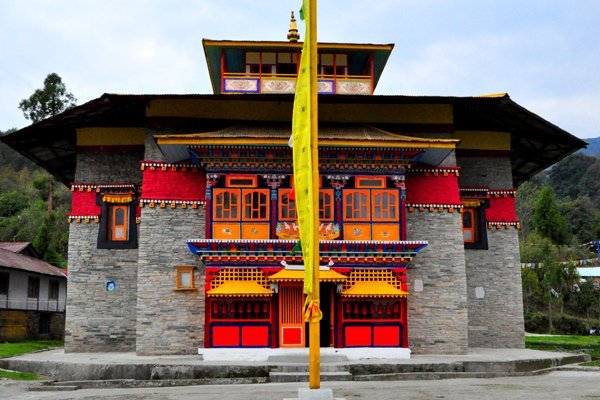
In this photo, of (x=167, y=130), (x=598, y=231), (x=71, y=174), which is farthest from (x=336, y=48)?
(x=598, y=231)

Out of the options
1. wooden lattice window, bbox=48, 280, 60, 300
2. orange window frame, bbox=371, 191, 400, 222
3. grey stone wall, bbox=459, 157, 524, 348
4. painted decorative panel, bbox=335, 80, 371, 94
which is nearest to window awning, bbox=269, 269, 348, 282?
orange window frame, bbox=371, 191, 400, 222

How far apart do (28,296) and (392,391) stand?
26.0m

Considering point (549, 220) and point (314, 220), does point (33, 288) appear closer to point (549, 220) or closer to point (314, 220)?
point (314, 220)

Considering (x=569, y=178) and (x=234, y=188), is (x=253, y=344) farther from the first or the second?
(x=569, y=178)

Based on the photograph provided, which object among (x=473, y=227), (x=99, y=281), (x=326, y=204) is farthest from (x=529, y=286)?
(x=99, y=281)

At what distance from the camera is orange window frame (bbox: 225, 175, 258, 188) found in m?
19.4


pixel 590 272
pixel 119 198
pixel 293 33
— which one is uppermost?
pixel 293 33

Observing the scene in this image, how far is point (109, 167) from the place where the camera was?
22.4m

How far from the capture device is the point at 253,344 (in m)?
18.4

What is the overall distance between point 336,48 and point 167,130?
22.9 feet

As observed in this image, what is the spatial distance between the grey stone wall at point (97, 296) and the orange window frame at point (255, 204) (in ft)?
16.2

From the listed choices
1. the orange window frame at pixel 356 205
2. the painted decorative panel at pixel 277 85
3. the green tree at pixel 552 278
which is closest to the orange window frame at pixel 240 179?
the orange window frame at pixel 356 205

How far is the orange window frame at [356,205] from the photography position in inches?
769

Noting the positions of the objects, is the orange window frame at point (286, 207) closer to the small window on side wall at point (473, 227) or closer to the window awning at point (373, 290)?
the window awning at point (373, 290)
